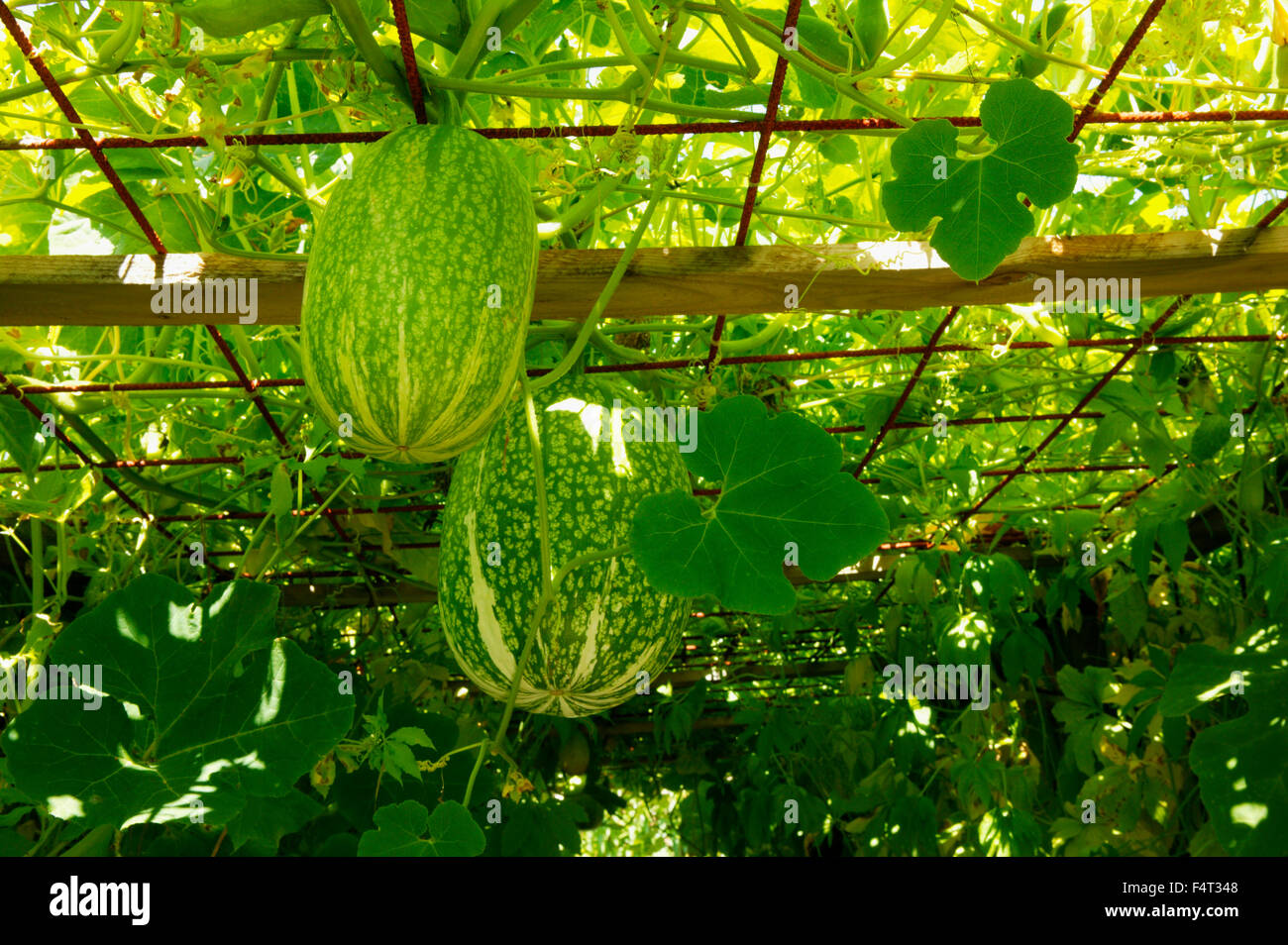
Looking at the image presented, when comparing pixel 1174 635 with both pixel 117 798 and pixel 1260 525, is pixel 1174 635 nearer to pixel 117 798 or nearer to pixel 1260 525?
pixel 1260 525

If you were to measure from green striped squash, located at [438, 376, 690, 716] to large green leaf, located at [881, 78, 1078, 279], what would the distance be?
496 mm

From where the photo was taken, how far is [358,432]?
109 centimetres

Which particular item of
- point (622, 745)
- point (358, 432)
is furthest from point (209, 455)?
point (622, 745)

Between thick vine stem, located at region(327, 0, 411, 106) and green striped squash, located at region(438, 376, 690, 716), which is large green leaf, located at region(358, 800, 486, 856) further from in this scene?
thick vine stem, located at region(327, 0, 411, 106)

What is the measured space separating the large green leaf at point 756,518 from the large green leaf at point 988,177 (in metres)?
0.25

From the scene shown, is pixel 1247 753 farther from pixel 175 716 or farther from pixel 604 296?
pixel 175 716

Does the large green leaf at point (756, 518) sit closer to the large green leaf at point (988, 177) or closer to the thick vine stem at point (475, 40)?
the large green leaf at point (988, 177)

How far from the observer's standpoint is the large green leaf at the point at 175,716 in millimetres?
1275

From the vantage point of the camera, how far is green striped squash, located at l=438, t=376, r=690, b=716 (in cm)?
136

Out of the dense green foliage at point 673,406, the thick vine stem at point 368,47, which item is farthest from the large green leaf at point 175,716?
the thick vine stem at point 368,47

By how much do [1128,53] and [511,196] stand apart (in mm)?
641

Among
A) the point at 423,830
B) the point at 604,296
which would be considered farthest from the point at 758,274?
the point at 423,830

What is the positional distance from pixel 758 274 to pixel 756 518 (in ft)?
1.03
